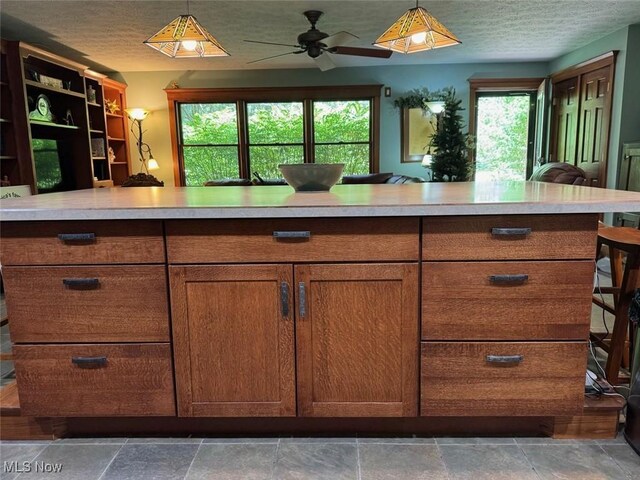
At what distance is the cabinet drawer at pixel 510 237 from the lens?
1460mm

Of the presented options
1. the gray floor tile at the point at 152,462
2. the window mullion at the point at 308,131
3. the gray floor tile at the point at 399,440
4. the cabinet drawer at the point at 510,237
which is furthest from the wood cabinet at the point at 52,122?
the cabinet drawer at the point at 510,237

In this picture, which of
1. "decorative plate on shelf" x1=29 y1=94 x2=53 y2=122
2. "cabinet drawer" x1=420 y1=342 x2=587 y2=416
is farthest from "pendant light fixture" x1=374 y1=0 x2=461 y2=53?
"decorative plate on shelf" x1=29 y1=94 x2=53 y2=122

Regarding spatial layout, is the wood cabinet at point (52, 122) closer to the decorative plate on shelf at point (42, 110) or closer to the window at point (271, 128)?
the decorative plate on shelf at point (42, 110)

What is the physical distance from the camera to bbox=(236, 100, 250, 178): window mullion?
6824 mm

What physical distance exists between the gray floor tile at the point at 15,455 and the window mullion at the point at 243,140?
220 inches

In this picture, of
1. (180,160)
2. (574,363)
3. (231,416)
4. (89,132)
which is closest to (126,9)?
(89,132)

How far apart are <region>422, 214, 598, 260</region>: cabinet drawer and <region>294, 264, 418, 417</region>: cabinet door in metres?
0.13

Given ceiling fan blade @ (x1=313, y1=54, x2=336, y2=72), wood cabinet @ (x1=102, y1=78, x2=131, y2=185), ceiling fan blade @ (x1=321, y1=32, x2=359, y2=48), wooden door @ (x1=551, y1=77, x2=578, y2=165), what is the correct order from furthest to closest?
A: wood cabinet @ (x1=102, y1=78, x2=131, y2=185), wooden door @ (x1=551, y1=77, x2=578, y2=165), ceiling fan blade @ (x1=313, y1=54, x2=336, y2=72), ceiling fan blade @ (x1=321, y1=32, x2=359, y2=48)

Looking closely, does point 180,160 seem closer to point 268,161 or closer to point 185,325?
point 268,161

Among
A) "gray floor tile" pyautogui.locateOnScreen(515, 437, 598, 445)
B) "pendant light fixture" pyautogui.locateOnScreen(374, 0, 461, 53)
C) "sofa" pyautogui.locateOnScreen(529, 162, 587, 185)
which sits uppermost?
"pendant light fixture" pyautogui.locateOnScreen(374, 0, 461, 53)

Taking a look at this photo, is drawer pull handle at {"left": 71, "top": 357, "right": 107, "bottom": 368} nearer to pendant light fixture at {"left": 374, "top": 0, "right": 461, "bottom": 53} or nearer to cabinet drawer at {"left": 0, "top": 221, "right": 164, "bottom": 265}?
cabinet drawer at {"left": 0, "top": 221, "right": 164, "bottom": 265}

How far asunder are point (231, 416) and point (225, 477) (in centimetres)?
20

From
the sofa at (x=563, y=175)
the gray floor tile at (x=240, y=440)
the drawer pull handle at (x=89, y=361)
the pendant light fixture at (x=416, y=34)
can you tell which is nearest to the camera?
the drawer pull handle at (x=89, y=361)

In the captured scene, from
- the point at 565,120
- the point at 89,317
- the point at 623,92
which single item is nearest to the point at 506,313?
the point at 89,317
